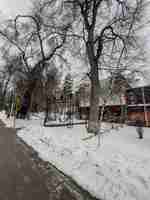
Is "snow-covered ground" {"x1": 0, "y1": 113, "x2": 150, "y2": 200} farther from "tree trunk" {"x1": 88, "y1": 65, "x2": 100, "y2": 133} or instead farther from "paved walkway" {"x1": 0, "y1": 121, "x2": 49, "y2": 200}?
"tree trunk" {"x1": 88, "y1": 65, "x2": 100, "y2": 133}

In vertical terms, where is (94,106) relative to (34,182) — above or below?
above

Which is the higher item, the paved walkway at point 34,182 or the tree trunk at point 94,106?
the tree trunk at point 94,106

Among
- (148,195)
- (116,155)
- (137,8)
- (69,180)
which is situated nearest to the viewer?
(148,195)

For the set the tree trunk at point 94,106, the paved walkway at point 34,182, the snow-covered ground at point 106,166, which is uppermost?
the tree trunk at point 94,106

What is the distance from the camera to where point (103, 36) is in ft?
29.4

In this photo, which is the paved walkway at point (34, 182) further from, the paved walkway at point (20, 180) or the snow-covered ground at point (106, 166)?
the snow-covered ground at point (106, 166)

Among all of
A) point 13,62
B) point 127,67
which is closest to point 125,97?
point 127,67

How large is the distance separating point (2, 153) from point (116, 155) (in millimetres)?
3785

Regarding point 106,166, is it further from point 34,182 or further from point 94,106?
point 94,106

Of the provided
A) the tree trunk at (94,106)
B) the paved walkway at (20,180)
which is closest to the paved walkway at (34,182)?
the paved walkway at (20,180)

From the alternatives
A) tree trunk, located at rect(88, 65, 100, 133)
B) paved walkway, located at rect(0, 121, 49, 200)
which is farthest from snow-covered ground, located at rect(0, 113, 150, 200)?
tree trunk, located at rect(88, 65, 100, 133)

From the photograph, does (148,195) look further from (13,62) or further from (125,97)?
(13,62)

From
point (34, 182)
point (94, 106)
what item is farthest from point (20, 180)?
point (94, 106)

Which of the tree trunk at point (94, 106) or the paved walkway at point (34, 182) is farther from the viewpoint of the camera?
the tree trunk at point (94, 106)
